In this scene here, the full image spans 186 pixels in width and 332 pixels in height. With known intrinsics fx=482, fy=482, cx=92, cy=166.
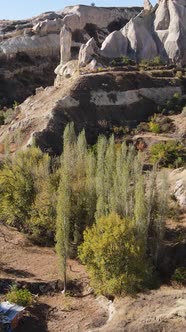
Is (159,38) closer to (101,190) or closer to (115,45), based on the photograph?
(115,45)

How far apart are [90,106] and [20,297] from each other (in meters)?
30.2

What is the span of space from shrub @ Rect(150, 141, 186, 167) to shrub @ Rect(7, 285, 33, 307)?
2024 centimetres

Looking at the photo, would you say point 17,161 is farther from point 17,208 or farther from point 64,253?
point 64,253

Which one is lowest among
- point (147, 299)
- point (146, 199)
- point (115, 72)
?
point (147, 299)

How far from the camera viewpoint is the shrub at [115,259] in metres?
25.6

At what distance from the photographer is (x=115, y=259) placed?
25.6 metres

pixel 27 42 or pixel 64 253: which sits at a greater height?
pixel 27 42

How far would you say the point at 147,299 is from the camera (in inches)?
952

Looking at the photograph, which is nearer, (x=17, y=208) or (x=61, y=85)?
(x=17, y=208)

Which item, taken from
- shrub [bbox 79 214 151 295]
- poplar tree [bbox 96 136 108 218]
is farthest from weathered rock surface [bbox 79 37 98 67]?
shrub [bbox 79 214 151 295]

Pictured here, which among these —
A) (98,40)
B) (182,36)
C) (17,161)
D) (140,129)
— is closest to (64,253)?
(17,161)

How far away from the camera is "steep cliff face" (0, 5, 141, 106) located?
278 ft

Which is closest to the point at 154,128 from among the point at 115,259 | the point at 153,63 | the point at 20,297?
the point at 153,63

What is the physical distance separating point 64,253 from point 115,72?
33965 mm
